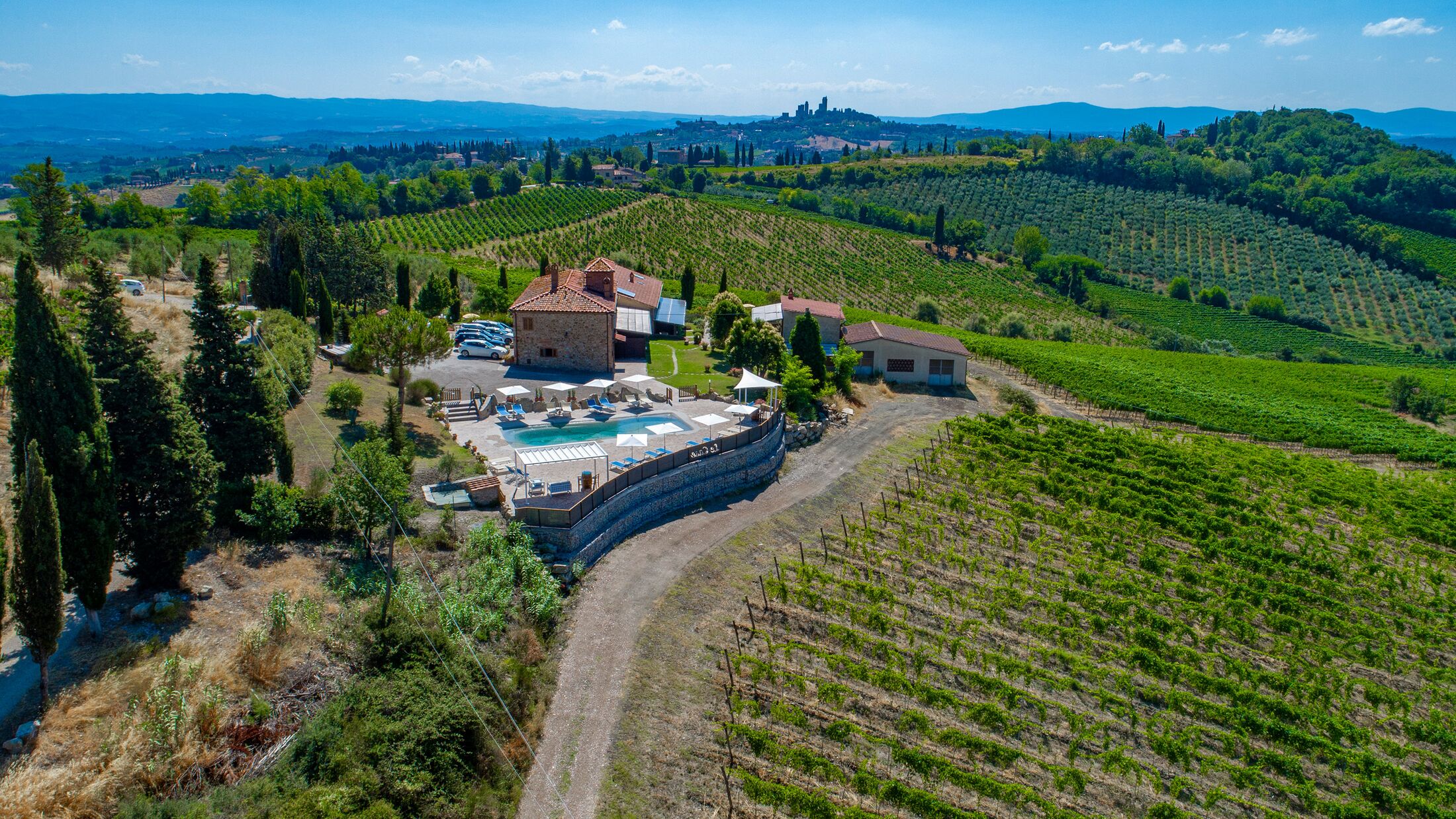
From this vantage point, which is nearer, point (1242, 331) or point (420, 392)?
point (420, 392)

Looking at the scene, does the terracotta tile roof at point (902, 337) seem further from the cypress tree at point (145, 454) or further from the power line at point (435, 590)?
the cypress tree at point (145, 454)

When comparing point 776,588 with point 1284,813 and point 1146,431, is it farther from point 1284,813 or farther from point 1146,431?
point 1146,431

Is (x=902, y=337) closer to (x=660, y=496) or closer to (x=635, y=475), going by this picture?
(x=660, y=496)

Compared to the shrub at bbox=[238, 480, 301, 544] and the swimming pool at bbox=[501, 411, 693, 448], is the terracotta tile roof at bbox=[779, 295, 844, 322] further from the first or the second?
the shrub at bbox=[238, 480, 301, 544]

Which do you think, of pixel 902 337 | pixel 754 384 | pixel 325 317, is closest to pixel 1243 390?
pixel 902 337

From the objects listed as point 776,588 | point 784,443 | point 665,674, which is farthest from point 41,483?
point 784,443
